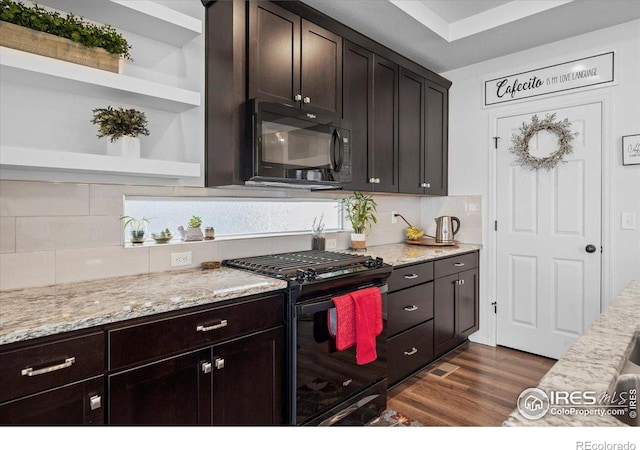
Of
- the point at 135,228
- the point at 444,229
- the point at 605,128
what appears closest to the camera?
the point at 135,228

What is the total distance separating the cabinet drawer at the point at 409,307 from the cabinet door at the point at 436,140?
41.9 inches

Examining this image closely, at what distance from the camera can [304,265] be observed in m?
2.13

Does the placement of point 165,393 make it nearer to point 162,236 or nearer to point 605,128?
point 162,236

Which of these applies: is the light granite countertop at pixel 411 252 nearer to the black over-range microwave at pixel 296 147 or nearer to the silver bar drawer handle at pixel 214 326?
the black over-range microwave at pixel 296 147

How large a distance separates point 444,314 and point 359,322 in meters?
1.32

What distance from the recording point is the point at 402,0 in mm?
2562

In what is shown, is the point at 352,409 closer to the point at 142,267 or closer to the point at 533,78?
the point at 142,267

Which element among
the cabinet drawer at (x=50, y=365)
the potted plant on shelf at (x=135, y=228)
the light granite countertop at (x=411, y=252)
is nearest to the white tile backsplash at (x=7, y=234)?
the potted plant on shelf at (x=135, y=228)

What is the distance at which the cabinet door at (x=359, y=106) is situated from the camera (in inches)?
105

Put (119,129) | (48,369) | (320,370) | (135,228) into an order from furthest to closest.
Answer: (135,228) < (320,370) < (119,129) < (48,369)

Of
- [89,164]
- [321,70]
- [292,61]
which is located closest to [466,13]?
[321,70]

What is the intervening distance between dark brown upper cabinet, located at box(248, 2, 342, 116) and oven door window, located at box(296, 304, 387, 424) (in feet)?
4.20

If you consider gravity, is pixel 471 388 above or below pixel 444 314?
below
